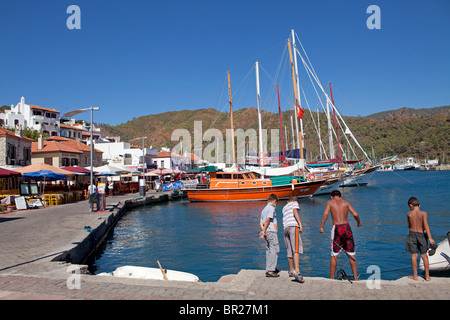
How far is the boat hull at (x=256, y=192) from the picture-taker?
35781 millimetres

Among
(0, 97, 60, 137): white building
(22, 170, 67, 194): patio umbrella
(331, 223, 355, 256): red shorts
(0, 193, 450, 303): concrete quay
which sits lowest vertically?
(0, 193, 450, 303): concrete quay

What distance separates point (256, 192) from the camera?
3641 centimetres

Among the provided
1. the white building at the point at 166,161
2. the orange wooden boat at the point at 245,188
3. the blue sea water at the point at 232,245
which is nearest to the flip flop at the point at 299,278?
the blue sea water at the point at 232,245

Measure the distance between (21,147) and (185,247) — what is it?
2715 cm

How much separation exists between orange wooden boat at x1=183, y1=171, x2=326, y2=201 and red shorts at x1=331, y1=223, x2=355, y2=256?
27728 millimetres

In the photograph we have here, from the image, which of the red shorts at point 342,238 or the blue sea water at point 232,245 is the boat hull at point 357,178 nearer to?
the blue sea water at point 232,245

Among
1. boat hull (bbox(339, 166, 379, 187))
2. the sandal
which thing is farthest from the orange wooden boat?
the sandal

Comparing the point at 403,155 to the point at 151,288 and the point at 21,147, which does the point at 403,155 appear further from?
the point at 151,288

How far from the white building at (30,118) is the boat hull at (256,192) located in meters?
42.1

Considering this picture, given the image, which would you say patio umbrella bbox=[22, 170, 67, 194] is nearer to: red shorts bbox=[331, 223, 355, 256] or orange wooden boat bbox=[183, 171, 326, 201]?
orange wooden boat bbox=[183, 171, 326, 201]

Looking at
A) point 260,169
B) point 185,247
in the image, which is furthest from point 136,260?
point 260,169

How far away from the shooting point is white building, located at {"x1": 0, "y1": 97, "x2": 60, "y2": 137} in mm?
63719
